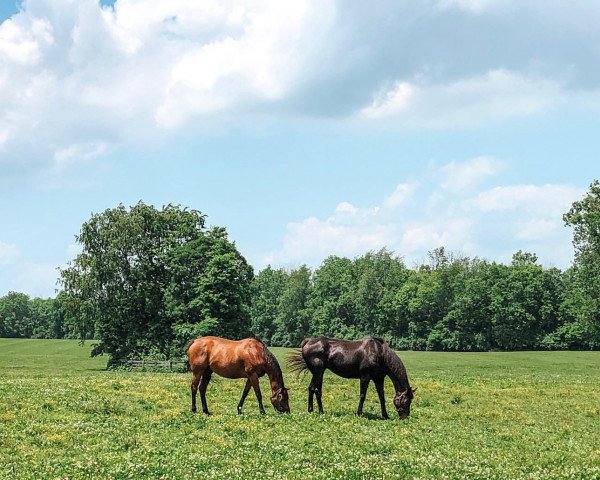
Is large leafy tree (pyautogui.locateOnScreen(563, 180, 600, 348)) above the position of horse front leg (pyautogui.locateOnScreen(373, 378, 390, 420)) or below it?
above

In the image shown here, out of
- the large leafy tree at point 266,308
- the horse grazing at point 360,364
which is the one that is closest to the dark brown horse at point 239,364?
the horse grazing at point 360,364

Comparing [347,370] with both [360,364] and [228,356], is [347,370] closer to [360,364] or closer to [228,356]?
[360,364]

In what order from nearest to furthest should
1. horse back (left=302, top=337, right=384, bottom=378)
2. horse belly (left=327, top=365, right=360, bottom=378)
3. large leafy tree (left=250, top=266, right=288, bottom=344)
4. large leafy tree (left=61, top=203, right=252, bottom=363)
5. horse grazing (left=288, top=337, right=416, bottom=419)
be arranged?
horse grazing (left=288, top=337, right=416, bottom=419) < horse back (left=302, top=337, right=384, bottom=378) < horse belly (left=327, top=365, right=360, bottom=378) < large leafy tree (left=61, top=203, right=252, bottom=363) < large leafy tree (left=250, top=266, right=288, bottom=344)

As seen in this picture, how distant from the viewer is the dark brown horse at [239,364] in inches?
873

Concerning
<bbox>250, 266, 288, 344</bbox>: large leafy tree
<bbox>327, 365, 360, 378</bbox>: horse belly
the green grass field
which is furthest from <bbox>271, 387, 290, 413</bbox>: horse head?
<bbox>250, 266, 288, 344</bbox>: large leafy tree

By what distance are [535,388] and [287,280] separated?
128188mm

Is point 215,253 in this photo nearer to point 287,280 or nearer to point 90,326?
point 90,326

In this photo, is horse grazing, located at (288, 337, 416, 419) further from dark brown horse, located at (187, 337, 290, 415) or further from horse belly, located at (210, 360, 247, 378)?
horse belly, located at (210, 360, 247, 378)

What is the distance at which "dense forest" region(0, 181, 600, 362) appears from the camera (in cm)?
6012

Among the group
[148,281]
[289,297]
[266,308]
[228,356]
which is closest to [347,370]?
[228,356]

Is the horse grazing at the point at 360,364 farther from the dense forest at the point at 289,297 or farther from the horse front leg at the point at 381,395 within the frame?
the dense forest at the point at 289,297

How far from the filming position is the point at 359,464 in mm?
14852

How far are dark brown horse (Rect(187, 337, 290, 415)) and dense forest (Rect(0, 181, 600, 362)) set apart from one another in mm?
33721

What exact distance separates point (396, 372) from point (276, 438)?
7182mm
